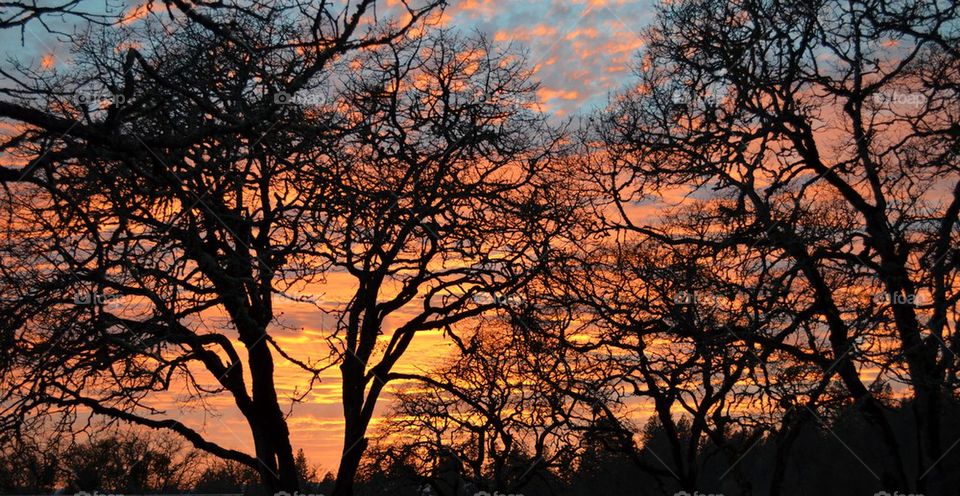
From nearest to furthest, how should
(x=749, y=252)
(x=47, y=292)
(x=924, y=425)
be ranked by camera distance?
(x=47, y=292), (x=749, y=252), (x=924, y=425)

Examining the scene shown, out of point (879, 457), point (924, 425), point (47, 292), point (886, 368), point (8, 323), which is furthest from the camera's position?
point (879, 457)

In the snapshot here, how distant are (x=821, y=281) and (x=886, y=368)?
3.02 m

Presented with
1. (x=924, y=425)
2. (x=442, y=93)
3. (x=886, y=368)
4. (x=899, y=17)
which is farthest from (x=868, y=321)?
(x=442, y=93)

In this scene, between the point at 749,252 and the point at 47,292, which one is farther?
the point at 749,252

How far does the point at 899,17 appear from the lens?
43.9 ft

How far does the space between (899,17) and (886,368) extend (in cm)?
496

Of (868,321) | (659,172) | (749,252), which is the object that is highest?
(659,172)

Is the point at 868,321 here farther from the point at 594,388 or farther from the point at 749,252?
the point at 594,388

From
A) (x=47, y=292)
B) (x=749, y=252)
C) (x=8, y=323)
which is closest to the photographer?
(x=8, y=323)

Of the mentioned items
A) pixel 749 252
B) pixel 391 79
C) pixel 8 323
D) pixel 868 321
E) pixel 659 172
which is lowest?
pixel 8 323

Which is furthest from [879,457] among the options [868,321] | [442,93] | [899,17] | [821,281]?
[442,93]

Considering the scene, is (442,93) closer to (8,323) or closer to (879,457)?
(8,323)

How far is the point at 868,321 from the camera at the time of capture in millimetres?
13344

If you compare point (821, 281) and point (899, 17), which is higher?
point (899, 17)
